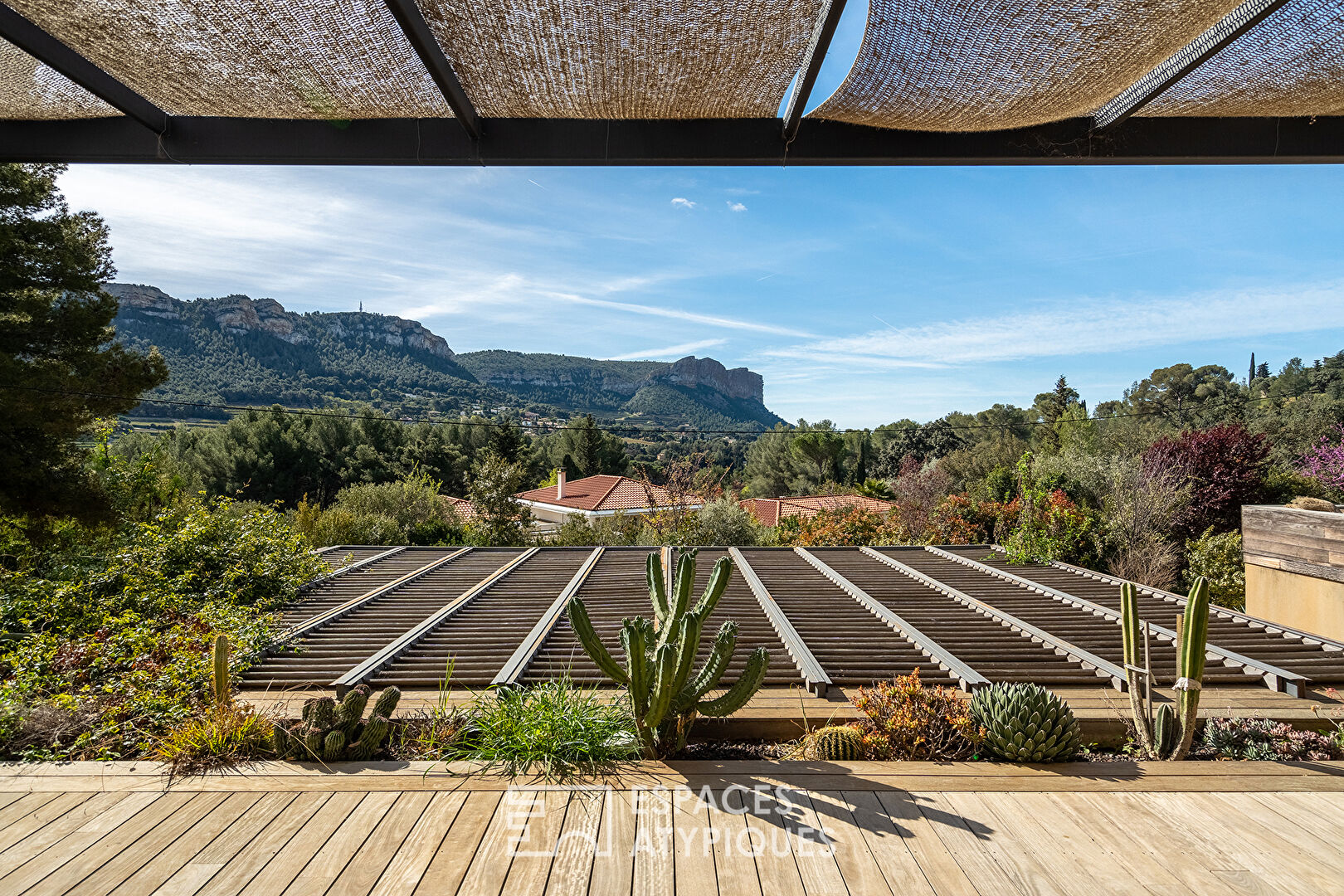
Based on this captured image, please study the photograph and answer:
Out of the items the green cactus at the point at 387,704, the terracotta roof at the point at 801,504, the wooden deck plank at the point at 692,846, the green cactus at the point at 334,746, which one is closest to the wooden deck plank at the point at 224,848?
the green cactus at the point at 334,746

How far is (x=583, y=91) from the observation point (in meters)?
2.32

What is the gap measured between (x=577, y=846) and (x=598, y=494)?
24.1 metres

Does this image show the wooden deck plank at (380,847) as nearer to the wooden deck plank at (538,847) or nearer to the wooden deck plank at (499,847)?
the wooden deck plank at (499,847)


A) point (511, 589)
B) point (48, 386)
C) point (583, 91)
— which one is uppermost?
point (583, 91)

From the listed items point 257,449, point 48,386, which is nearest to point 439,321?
point 257,449

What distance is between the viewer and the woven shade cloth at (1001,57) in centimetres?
199

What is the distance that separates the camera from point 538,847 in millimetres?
2113

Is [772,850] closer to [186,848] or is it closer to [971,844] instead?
[971,844]

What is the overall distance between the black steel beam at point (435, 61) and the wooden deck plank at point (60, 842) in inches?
107

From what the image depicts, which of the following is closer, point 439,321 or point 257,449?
point 257,449

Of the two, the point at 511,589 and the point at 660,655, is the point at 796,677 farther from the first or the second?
the point at 511,589

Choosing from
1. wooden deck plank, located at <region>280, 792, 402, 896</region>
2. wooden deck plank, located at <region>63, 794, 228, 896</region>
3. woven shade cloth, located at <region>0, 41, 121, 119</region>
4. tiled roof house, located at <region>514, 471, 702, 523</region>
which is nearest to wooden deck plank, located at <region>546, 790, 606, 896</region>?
wooden deck plank, located at <region>280, 792, 402, 896</region>

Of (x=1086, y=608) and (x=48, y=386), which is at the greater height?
(x=48, y=386)

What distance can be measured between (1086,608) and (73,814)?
6269 mm
